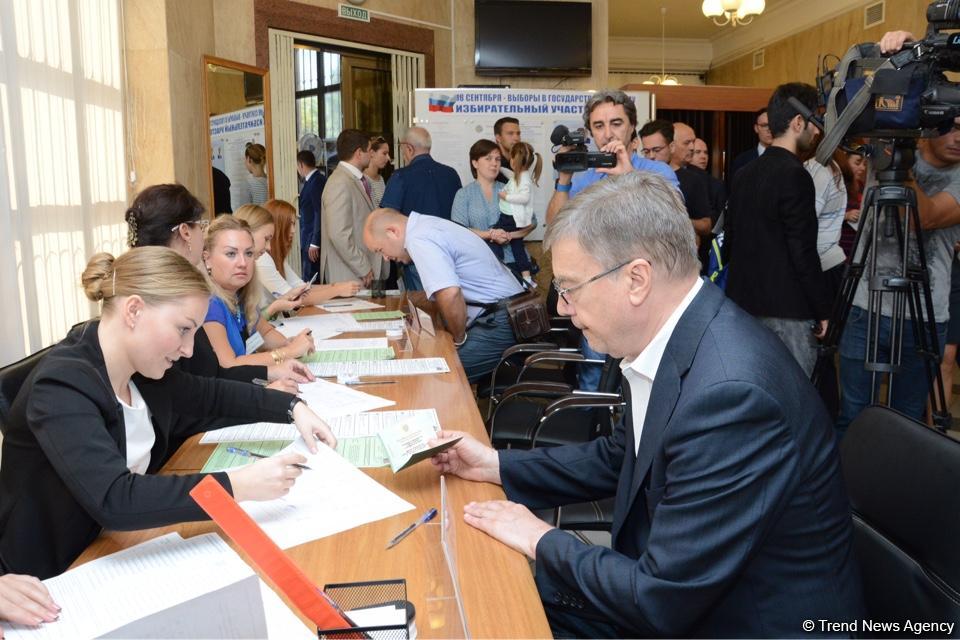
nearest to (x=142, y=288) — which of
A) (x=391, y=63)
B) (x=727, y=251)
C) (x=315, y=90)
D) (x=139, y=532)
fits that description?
(x=139, y=532)

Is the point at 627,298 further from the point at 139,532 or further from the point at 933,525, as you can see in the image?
the point at 139,532

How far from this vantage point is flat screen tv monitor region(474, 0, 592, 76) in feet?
24.0

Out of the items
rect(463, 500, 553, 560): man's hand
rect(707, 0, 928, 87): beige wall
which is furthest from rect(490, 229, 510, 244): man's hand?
rect(707, 0, 928, 87): beige wall

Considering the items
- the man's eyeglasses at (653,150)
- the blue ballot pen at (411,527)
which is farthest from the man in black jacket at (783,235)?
the blue ballot pen at (411,527)

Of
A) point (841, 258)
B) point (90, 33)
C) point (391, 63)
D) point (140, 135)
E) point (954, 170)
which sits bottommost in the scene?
point (841, 258)

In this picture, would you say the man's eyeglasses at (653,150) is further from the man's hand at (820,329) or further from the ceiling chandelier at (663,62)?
the ceiling chandelier at (663,62)

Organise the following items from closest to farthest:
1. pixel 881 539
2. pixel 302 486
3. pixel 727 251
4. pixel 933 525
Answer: pixel 933 525
pixel 881 539
pixel 302 486
pixel 727 251

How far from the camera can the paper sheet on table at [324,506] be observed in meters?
1.32

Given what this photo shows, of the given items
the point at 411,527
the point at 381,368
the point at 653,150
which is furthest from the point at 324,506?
the point at 653,150

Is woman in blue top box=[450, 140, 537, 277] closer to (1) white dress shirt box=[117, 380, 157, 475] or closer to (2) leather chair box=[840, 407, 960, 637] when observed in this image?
(1) white dress shirt box=[117, 380, 157, 475]

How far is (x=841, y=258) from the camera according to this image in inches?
145

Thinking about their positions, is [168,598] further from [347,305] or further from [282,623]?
[347,305]

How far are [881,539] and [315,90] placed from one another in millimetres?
6218

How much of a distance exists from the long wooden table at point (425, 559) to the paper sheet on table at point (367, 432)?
0.24 feet
